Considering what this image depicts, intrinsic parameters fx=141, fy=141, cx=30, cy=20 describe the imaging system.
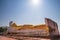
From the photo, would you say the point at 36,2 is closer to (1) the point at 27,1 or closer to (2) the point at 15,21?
(1) the point at 27,1

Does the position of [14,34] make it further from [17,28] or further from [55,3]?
[55,3]

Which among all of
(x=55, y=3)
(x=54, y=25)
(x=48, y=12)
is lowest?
(x=54, y=25)

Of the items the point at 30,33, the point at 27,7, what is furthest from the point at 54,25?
the point at 27,7

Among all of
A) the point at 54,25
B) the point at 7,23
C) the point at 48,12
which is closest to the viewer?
the point at 54,25

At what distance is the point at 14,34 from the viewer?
2.09 meters

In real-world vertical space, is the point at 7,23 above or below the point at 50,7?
below

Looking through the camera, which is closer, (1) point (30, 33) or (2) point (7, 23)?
(1) point (30, 33)

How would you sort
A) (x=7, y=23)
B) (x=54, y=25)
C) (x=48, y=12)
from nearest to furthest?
(x=54, y=25) → (x=48, y=12) → (x=7, y=23)

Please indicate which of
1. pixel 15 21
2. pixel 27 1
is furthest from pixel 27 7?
pixel 15 21

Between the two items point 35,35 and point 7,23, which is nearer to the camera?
point 35,35

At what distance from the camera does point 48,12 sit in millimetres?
2018

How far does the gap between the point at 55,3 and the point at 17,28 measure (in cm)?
66

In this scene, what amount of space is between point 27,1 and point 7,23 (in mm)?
451

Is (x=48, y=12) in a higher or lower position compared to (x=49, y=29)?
higher
